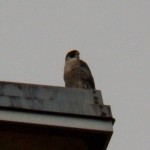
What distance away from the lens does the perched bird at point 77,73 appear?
707 cm

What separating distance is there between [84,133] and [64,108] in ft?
0.74

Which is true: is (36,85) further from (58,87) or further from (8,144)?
(8,144)

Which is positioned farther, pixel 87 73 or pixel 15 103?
pixel 87 73

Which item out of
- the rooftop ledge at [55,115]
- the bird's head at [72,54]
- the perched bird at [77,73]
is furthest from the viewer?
the bird's head at [72,54]

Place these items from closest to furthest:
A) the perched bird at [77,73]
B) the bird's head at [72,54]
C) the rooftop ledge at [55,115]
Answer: the rooftop ledge at [55,115] < the perched bird at [77,73] < the bird's head at [72,54]

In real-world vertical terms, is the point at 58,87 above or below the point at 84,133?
above

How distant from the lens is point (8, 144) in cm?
493

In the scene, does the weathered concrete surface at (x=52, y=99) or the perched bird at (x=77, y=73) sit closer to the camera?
the weathered concrete surface at (x=52, y=99)

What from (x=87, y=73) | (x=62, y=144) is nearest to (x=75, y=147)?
(x=62, y=144)

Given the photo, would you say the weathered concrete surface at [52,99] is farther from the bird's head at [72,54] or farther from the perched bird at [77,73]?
the bird's head at [72,54]

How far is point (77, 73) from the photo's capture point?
7527 millimetres

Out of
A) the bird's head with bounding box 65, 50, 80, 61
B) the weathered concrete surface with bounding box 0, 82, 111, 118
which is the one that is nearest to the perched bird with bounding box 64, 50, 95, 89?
the bird's head with bounding box 65, 50, 80, 61

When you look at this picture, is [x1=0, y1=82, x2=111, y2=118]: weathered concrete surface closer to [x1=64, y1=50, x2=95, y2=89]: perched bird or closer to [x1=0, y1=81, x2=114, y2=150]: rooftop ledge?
[x1=0, y1=81, x2=114, y2=150]: rooftop ledge

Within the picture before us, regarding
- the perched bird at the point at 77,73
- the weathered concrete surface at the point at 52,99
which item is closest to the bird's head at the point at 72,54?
the perched bird at the point at 77,73
